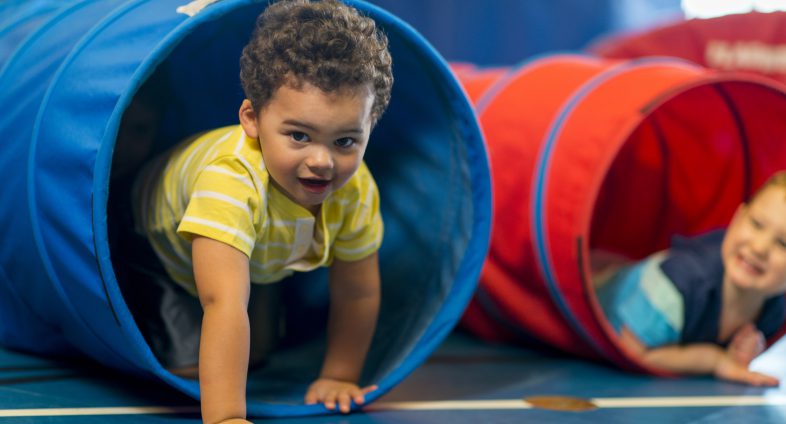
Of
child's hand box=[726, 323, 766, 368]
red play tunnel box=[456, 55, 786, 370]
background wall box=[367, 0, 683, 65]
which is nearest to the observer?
red play tunnel box=[456, 55, 786, 370]

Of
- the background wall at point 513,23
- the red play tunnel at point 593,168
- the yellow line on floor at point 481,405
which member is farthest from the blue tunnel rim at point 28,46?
the background wall at point 513,23

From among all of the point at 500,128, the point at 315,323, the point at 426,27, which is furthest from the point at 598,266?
the point at 426,27

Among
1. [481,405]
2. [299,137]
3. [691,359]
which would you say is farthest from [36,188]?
[691,359]

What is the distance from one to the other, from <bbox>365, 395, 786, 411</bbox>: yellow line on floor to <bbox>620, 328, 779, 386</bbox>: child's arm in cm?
15

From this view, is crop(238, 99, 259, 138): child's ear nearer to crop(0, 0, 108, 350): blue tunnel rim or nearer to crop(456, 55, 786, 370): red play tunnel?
crop(0, 0, 108, 350): blue tunnel rim

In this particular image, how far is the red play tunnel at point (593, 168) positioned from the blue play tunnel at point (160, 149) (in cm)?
27

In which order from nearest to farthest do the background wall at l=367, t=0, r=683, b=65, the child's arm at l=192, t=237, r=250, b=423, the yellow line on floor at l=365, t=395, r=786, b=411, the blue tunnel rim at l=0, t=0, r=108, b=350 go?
the child's arm at l=192, t=237, r=250, b=423, the yellow line on floor at l=365, t=395, r=786, b=411, the blue tunnel rim at l=0, t=0, r=108, b=350, the background wall at l=367, t=0, r=683, b=65

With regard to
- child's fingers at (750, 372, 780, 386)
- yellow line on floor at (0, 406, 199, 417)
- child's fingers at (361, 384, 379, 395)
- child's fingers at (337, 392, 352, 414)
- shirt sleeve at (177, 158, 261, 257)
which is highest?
shirt sleeve at (177, 158, 261, 257)

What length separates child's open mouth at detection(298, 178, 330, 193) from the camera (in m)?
1.49

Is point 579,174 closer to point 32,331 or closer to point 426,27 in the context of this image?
point 32,331

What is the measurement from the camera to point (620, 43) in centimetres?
360

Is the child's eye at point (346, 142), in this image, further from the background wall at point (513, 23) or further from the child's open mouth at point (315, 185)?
the background wall at point (513, 23)

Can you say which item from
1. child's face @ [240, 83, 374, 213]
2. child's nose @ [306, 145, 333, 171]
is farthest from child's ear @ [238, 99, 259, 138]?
child's nose @ [306, 145, 333, 171]

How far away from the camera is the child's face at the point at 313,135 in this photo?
1.41 m
